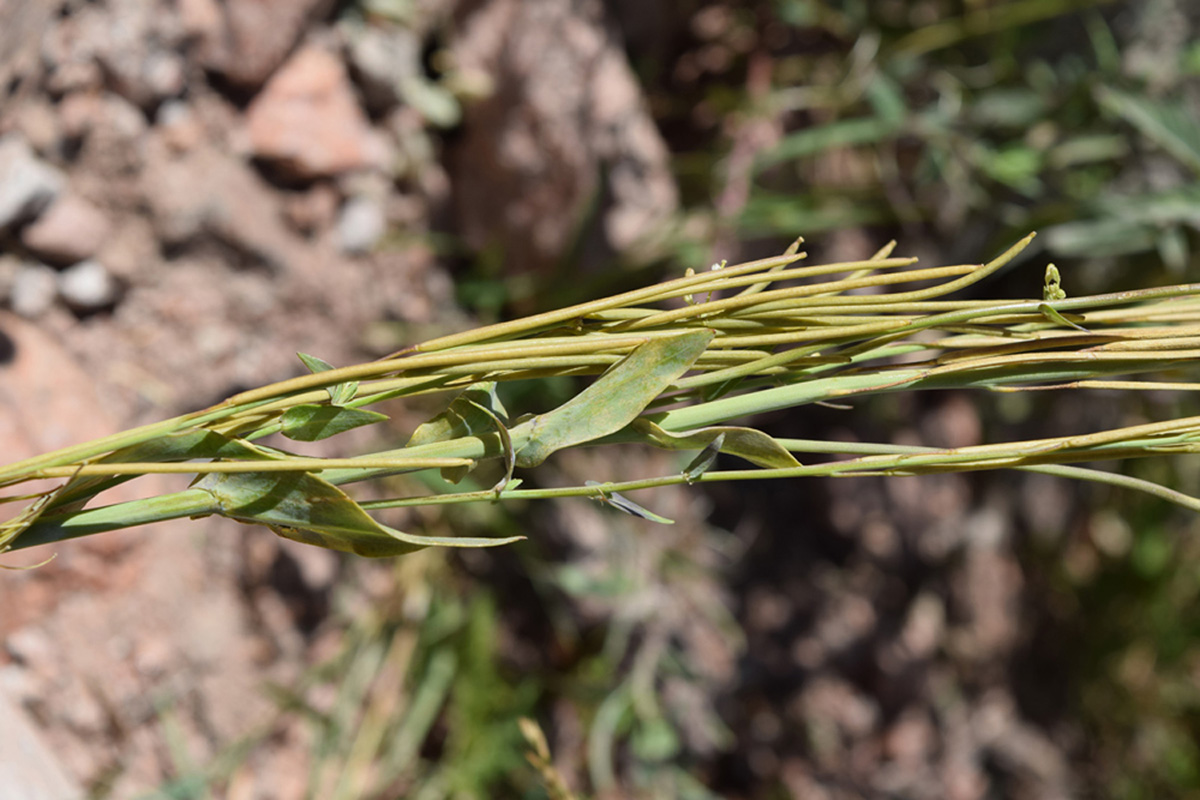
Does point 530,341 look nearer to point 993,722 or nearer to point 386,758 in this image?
point 386,758

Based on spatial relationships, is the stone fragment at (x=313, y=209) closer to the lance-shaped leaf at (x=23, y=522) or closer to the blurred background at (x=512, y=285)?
the blurred background at (x=512, y=285)

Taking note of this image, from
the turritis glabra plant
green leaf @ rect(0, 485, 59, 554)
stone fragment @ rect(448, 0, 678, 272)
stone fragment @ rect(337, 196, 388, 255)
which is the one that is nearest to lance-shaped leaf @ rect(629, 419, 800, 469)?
the turritis glabra plant

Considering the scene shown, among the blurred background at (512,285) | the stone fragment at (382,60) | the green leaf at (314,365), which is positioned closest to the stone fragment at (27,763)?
the blurred background at (512,285)

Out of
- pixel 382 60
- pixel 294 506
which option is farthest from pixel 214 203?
pixel 294 506

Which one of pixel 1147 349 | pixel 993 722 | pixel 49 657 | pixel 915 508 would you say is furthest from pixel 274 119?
pixel 993 722

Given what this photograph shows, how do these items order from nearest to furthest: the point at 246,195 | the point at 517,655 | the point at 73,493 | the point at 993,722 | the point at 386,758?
the point at 73,493 → the point at 246,195 → the point at 386,758 → the point at 517,655 → the point at 993,722

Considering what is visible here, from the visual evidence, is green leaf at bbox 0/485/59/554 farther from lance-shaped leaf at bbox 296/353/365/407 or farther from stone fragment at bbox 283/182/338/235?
stone fragment at bbox 283/182/338/235
